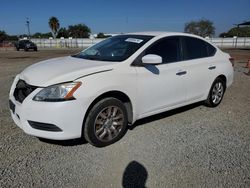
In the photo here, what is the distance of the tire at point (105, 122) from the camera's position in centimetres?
372

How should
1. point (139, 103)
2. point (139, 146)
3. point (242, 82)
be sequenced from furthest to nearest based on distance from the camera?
point (242, 82), point (139, 103), point (139, 146)

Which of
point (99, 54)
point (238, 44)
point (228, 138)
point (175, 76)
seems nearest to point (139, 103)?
point (175, 76)

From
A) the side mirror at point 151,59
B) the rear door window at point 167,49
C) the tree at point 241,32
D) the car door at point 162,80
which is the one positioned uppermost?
the tree at point 241,32

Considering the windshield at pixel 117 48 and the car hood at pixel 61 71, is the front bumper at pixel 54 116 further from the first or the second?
the windshield at pixel 117 48

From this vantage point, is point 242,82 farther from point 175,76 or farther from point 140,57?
point 140,57

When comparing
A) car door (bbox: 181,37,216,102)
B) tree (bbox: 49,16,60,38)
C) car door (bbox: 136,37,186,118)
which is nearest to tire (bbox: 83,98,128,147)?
car door (bbox: 136,37,186,118)

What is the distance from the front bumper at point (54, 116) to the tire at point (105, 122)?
0.53 feet

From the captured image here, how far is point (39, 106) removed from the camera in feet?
11.3

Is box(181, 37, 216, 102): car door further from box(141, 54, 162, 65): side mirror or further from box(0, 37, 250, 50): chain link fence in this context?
box(0, 37, 250, 50): chain link fence

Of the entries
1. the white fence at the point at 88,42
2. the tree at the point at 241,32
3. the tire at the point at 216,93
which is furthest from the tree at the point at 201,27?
the tire at the point at 216,93

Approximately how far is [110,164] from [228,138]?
2041mm

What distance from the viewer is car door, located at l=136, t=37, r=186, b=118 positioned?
4.22 metres

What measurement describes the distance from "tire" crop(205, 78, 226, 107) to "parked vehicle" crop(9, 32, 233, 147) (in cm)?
32

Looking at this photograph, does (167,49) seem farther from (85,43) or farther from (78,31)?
(78,31)
